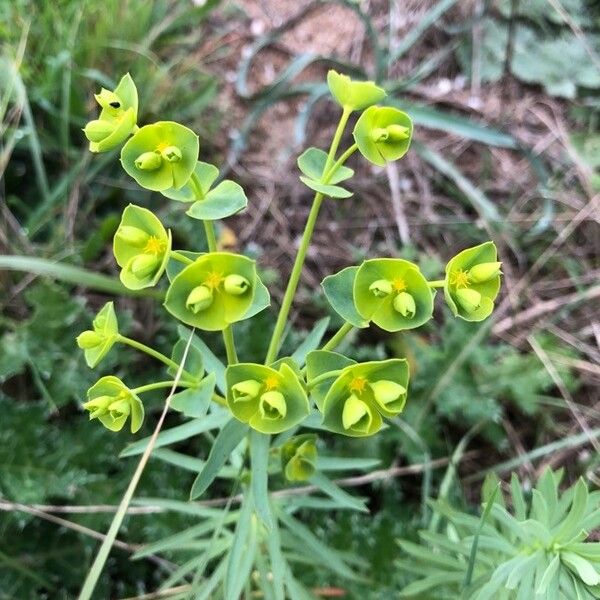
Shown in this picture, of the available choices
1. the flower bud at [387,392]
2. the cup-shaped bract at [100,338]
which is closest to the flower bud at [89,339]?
the cup-shaped bract at [100,338]

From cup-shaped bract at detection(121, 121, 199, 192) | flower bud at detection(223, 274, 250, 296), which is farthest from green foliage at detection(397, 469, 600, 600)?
cup-shaped bract at detection(121, 121, 199, 192)

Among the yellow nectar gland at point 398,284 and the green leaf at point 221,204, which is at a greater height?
the green leaf at point 221,204

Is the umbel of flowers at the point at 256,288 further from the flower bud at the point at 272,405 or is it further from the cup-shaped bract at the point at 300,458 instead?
the cup-shaped bract at the point at 300,458

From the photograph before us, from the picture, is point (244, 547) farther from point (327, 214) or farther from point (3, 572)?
point (327, 214)

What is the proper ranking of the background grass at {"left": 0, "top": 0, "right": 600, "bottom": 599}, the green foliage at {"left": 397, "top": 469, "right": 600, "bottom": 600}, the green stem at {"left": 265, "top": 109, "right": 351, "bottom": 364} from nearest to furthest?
1. the green stem at {"left": 265, "top": 109, "right": 351, "bottom": 364}
2. the green foliage at {"left": 397, "top": 469, "right": 600, "bottom": 600}
3. the background grass at {"left": 0, "top": 0, "right": 600, "bottom": 599}

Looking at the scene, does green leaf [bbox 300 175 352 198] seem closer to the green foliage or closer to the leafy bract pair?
the leafy bract pair

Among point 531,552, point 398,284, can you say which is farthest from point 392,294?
point 531,552

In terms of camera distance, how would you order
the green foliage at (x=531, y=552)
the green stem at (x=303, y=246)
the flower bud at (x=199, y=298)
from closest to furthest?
the flower bud at (x=199, y=298), the green stem at (x=303, y=246), the green foliage at (x=531, y=552)
